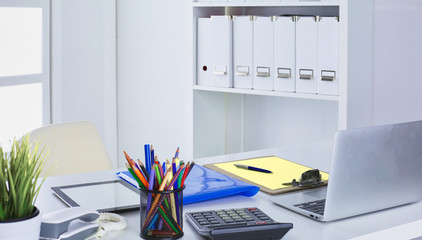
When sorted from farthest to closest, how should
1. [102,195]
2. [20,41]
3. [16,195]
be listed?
[20,41], [102,195], [16,195]

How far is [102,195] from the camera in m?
1.56

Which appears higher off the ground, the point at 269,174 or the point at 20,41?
the point at 20,41

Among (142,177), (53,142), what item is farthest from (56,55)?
(142,177)

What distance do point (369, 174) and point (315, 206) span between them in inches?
6.1

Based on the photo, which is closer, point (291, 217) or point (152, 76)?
point (291, 217)

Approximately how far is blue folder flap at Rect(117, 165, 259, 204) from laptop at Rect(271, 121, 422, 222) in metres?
0.09

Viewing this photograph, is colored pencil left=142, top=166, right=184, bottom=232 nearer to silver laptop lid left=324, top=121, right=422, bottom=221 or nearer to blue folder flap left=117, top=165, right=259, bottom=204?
blue folder flap left=117, top=165, right=259, bottom=204

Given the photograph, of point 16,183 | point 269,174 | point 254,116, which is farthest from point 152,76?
point 16,183

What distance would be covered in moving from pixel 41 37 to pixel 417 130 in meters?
2.38

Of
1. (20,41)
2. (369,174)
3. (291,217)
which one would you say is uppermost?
(20,41)

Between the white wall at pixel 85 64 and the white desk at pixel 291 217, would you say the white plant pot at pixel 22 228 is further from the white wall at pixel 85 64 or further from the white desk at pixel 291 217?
the white wall at pixel 85 64

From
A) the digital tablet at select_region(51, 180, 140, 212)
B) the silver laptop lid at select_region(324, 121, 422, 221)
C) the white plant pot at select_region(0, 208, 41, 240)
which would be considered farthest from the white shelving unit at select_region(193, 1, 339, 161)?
the white plant pot at select_region(0, 208, 41, 240)

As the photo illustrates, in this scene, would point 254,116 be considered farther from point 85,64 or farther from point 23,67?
point 23,67

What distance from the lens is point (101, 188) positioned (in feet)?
5.35
